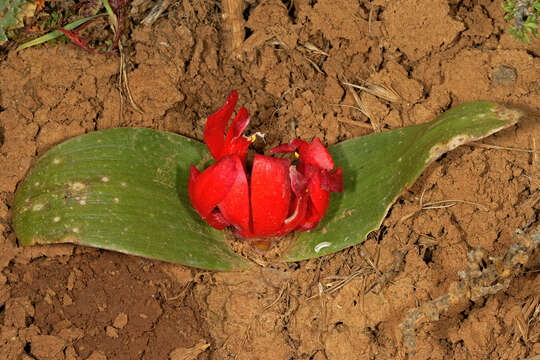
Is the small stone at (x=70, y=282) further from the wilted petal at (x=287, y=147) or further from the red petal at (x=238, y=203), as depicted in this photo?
the wilted petal at (x=287, y=147)

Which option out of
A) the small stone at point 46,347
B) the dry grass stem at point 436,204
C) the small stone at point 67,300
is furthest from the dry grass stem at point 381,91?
the small stone at point 46,347

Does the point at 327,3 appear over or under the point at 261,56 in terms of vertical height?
over

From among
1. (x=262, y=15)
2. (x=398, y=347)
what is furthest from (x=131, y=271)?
(x=262, y=15)

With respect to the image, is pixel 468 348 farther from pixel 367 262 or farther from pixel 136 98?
pixel 136 98

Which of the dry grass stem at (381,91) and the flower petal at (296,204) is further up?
the dry grass stem at (381,91)

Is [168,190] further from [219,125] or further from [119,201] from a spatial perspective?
[219,125]

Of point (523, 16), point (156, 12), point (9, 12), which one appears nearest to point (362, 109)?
point (523, 16)

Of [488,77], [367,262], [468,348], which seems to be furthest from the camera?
[488,77]
